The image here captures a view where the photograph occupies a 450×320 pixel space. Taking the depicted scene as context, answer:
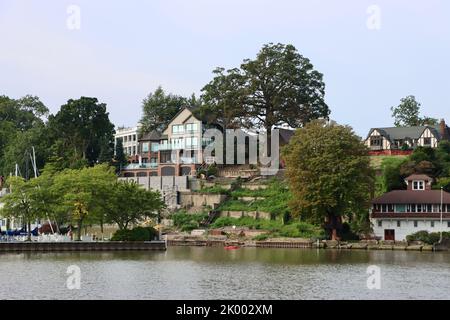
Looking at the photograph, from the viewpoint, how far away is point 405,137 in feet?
403

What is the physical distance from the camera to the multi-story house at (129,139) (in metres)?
154

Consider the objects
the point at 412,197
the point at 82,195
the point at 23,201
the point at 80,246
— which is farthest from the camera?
the point at 412,197

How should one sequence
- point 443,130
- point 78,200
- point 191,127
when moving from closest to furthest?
1. point 78,200
2. point 443,130
3. point 191,127

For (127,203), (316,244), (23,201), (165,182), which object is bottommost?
(316,244)

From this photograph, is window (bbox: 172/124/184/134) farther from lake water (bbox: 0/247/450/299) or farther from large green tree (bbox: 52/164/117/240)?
lake water (bbox: 0/247/450/299)

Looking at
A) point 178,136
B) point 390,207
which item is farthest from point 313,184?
point 178,136

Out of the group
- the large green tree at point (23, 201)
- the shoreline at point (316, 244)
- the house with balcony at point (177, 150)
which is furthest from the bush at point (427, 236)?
the house with balcony at point (177, 150)

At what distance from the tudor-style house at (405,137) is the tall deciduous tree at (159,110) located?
1504 inches

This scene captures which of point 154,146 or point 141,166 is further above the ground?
point 154,146

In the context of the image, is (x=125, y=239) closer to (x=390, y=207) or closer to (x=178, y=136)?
(x=390, y=207)

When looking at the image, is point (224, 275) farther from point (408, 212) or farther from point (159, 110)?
point (159, 110)

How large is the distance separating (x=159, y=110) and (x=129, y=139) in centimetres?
1040

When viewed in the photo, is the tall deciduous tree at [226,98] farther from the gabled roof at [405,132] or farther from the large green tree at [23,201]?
the large green tree at [23,201]

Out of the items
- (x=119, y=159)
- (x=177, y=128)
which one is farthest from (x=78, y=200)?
(x=119, y=159)
